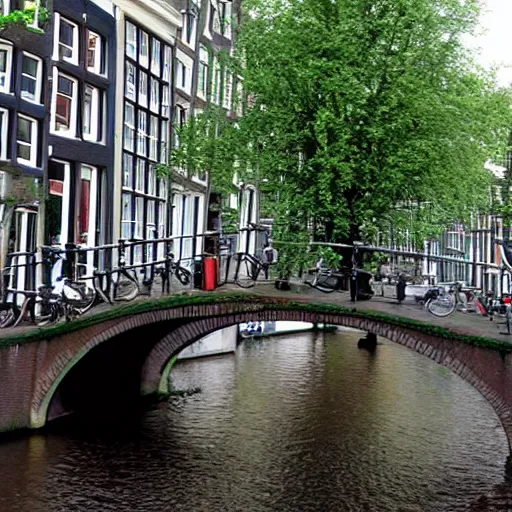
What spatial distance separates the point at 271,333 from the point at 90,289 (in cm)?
1753

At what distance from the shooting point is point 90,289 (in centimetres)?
1509

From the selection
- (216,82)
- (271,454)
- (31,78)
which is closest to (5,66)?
(31,78)

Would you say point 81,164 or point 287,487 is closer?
point 287,487

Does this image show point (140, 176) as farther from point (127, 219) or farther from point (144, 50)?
point (144, 50)

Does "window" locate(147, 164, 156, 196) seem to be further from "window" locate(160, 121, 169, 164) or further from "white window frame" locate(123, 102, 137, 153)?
"white window frame" locate(123, 102, 137, 153)

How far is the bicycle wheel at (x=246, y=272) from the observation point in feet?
48.3

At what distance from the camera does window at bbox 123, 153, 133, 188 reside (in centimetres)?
1755

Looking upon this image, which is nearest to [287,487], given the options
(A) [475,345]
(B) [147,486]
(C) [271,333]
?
(B) [147,486]

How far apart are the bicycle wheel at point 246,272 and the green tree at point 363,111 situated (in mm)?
1325

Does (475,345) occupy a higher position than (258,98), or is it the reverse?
(258,98)

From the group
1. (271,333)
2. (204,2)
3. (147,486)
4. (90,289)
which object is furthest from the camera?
(271,333)

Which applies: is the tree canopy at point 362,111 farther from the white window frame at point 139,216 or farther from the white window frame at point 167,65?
the white window frame at point 167,65

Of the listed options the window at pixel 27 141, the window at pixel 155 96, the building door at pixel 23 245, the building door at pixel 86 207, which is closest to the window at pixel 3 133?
the window at pixel 27 141

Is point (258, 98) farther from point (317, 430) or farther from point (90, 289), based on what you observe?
point (317, 430)
